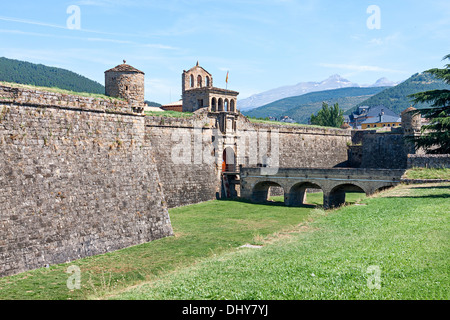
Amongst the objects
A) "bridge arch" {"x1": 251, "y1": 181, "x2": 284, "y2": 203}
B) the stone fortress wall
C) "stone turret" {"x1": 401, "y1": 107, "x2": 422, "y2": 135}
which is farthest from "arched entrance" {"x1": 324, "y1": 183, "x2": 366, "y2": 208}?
"stone turret" {"x1": 401, "y1": 107, "x2": 422, "y2": 135}

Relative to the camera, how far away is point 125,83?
77.3ft

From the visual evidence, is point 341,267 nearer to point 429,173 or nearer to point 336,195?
point 429,173

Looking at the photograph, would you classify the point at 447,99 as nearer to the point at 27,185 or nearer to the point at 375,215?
the point at 375,215

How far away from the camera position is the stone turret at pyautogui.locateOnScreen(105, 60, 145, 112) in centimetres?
2352

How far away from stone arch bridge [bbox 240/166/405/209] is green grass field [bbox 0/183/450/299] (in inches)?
220

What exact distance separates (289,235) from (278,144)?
23926 mm

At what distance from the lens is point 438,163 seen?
2792 centimetres

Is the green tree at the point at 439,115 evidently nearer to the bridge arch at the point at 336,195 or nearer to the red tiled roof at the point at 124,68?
the bridge arch at the point at 336,195

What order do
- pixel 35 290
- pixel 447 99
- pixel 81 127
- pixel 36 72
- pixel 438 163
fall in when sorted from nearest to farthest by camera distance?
pixel 35 290 → pixel 81 127 → pixel 447 99 → pixel 438 163 → pixel 36 72

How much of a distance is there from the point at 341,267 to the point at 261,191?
25.8 m

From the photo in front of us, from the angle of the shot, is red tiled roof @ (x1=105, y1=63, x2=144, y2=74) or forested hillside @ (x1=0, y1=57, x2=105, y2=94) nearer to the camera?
red tiled roof @ (x1=105, y1=63, x2=144, y2=74)

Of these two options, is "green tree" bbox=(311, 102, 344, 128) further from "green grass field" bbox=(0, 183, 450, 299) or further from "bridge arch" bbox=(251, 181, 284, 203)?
"green grass field" bbox=(0, 183, 450, 299)

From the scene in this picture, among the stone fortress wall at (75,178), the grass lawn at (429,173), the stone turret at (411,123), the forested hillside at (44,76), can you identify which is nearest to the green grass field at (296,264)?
the stone fortress wall at (75,178)
